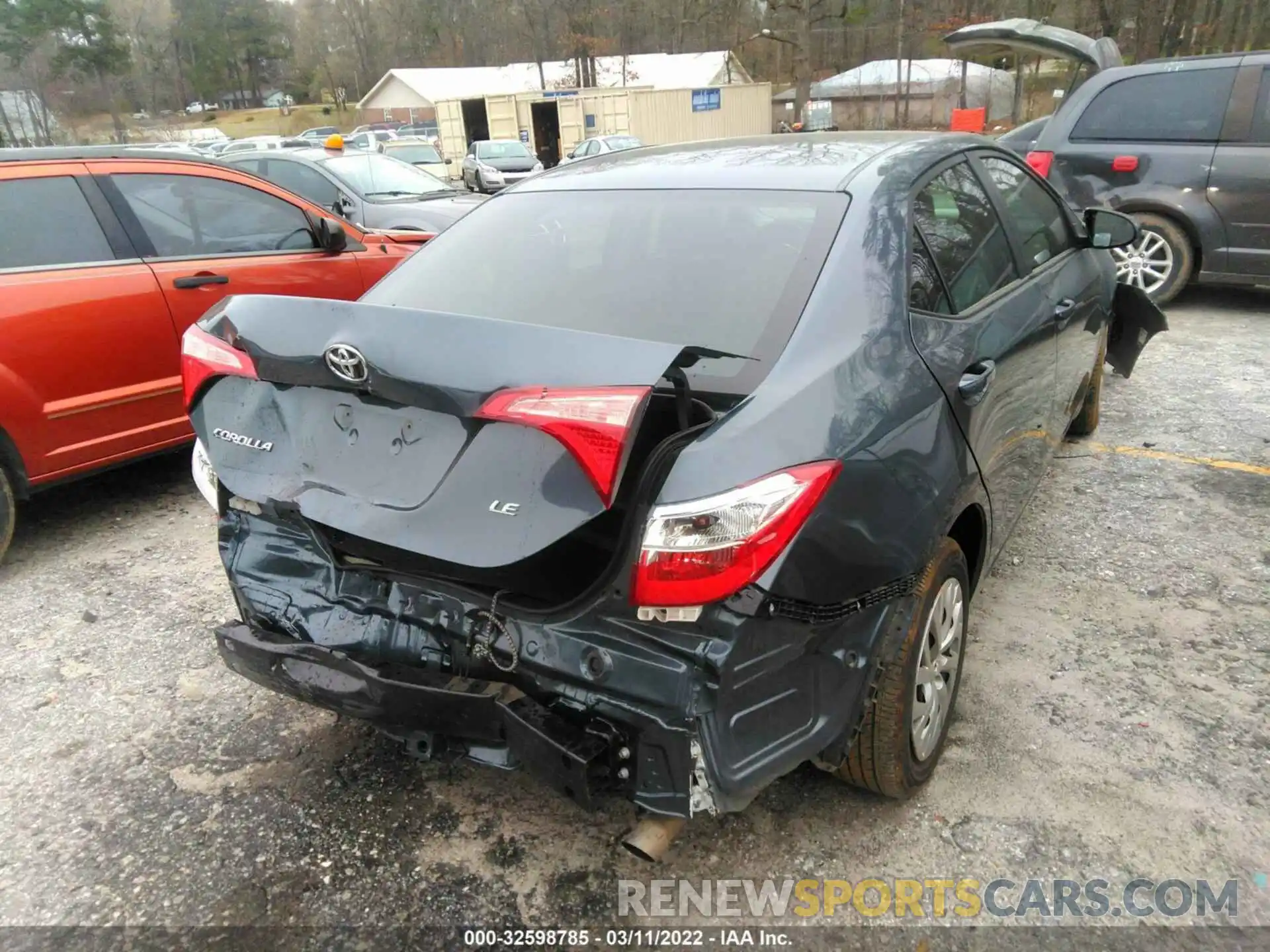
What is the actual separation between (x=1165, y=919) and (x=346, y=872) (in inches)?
76.2

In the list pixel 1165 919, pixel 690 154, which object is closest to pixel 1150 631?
pixel 1165 919

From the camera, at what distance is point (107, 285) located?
399cm

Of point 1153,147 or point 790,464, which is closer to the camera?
point 790,464

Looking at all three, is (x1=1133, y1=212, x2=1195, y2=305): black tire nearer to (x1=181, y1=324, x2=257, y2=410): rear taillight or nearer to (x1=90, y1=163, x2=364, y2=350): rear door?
(x1=90, y1=163, x2=364, y2=350): rear door

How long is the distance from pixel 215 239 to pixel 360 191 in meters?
4.48

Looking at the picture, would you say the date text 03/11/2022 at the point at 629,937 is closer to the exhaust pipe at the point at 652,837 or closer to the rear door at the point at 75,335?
the exhaust pipe at the point at 652,837

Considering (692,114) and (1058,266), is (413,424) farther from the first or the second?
(692,114)

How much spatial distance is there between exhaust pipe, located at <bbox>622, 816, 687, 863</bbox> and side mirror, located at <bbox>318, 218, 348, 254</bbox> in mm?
3900

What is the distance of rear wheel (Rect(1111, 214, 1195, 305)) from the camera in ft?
22.9

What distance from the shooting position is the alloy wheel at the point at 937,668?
2.26m

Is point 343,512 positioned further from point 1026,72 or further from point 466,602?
point 1026,72

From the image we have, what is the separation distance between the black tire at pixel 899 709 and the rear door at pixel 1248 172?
19.9ft

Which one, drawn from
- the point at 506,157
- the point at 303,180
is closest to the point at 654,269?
the point at 303,180

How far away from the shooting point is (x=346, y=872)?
2.20 meters
